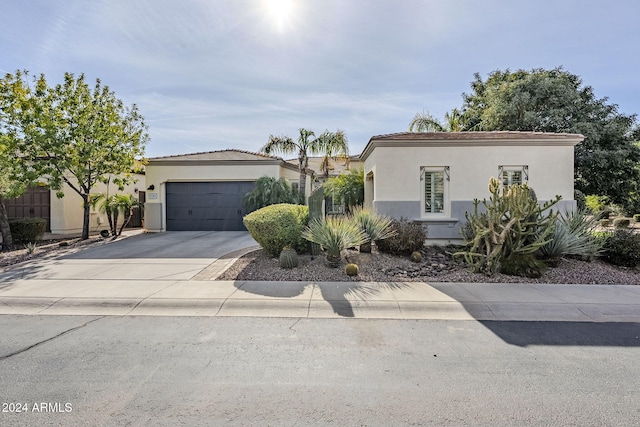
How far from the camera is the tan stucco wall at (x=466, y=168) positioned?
11.4m

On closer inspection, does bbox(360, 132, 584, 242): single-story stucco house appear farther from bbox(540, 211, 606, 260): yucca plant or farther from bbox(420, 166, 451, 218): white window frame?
bbox(540, 211, 606, 260): yucca plant

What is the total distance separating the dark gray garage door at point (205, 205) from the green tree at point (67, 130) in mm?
3143

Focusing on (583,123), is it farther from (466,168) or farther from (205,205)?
(205,205)

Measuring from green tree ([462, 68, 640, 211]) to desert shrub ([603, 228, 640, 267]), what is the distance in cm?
801

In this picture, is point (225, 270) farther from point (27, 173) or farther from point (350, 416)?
point (27, 173)

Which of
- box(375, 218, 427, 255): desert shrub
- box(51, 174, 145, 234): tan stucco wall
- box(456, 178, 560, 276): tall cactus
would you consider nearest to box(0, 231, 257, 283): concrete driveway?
box(51, 174, 145, 234): tan stucco wall

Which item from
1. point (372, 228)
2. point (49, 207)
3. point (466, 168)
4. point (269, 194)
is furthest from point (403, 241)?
point (49, 207)

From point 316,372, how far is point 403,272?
4969 millimetres

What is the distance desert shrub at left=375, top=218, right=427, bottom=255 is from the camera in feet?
31.7

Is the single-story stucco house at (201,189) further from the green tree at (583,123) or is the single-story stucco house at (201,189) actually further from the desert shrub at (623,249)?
the desert shrub at (623,249)

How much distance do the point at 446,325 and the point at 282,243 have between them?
4883 mm

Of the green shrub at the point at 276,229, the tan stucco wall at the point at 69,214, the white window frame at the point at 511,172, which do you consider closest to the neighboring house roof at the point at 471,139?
the white window frame at the point at 511,172

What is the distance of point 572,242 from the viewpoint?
848cm

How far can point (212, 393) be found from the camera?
3.23 metres
